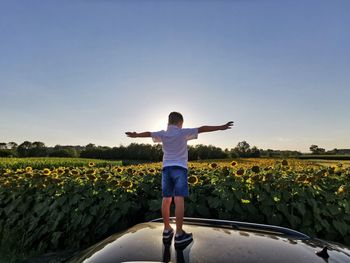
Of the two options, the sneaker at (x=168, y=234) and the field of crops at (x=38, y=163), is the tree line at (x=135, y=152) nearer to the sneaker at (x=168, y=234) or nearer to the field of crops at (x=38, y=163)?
the field of crops at (x=38, y=163)

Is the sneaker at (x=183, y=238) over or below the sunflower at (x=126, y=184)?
below

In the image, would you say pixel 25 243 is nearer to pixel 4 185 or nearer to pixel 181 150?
pixel 4 185

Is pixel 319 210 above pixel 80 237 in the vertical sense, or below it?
above

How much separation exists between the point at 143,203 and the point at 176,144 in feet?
6.25

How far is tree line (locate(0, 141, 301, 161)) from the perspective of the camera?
116ft

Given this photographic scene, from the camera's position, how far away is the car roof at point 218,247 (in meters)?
2.02

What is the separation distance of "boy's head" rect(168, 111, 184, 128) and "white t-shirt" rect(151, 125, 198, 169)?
93mm

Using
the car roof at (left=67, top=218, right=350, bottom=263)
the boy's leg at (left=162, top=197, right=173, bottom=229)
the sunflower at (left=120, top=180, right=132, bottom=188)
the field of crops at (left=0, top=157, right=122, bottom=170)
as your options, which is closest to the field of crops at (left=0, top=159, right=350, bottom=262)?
the sunflower at (left=120, top=180, right=132, bottom=188)

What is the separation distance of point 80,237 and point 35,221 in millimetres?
806

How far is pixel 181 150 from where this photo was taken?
4051 mm

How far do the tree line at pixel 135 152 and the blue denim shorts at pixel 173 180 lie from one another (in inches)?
1022

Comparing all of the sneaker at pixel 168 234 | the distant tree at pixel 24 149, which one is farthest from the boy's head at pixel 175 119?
the distant tree at pixel 24 149

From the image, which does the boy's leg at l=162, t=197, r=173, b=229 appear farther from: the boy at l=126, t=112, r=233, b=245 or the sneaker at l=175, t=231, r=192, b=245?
the sneaker at l=175, t=231, r=192, b=245

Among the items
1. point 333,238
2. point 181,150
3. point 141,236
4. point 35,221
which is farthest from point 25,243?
point 333,238
